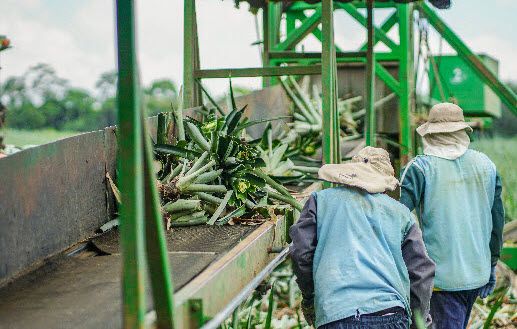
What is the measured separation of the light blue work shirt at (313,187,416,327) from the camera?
252cm

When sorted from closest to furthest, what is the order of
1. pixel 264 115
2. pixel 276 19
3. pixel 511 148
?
pixel 264 115, pixel 276 19, pixel 511 148

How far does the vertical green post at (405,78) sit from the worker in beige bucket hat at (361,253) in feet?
11.2

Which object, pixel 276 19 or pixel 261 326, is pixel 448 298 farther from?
pixel 276 19

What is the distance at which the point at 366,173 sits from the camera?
2.75m

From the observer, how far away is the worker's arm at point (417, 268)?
2.71 m

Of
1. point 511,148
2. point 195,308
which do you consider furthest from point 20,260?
point 511,148

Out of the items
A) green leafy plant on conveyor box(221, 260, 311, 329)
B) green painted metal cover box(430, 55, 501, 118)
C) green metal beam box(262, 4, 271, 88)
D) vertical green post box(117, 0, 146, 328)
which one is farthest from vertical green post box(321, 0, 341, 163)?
green painted metal cover box(430, 55, 501, 118)

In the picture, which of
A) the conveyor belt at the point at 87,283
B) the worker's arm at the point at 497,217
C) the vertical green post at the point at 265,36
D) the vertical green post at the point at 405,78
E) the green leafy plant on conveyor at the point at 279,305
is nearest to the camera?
the conveyor belt at the point at 87,283

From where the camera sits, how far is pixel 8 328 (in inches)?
66.2

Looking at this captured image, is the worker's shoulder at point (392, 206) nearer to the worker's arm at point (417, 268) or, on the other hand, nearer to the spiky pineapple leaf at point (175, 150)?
the worker's arm at point (417, 268)

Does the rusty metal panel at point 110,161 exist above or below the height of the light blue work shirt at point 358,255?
above

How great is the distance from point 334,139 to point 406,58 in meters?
2.78

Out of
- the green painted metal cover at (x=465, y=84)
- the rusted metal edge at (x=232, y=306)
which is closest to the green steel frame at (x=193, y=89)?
the rusted metal edge at (x=232, y=306)

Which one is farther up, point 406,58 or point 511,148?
point 406,58
